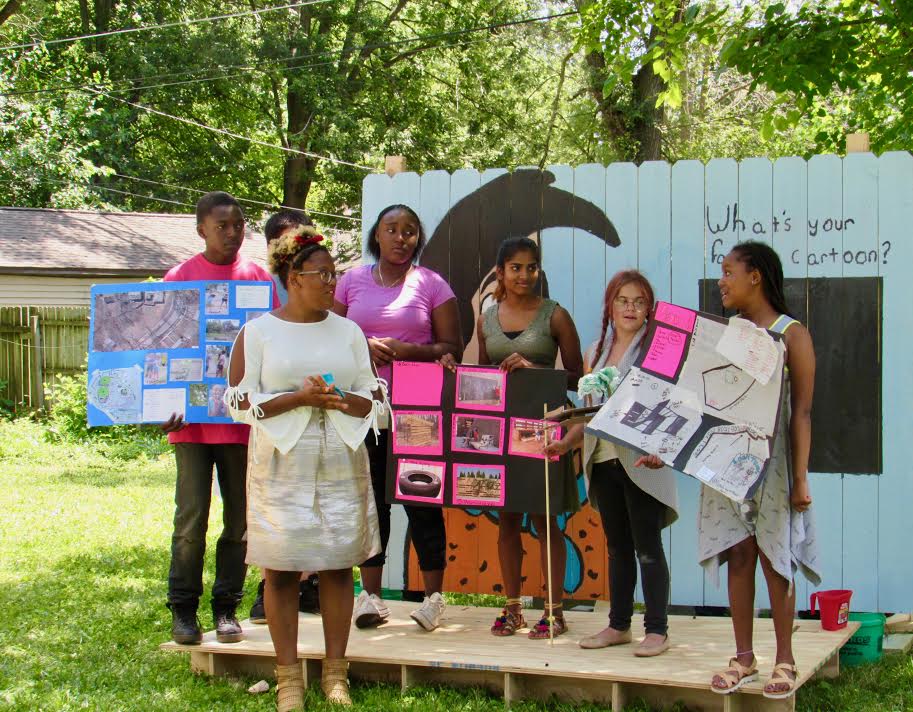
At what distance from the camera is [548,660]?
455 centimetres

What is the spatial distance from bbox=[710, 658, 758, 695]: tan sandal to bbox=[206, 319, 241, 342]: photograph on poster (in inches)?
108

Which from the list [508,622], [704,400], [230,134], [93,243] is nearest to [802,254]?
[704,400]

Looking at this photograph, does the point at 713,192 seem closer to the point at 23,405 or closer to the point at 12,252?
the point at 23,405

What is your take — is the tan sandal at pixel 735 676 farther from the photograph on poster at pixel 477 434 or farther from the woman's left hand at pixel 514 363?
the woman's left hand at pixel 514 363

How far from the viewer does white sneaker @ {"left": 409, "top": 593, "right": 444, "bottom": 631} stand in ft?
16.9

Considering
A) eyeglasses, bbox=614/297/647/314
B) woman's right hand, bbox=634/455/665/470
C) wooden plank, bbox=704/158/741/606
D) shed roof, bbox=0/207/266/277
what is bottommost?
woman's right hand, bbox=634/455/665/470

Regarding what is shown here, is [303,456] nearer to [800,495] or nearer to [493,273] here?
[800,495]

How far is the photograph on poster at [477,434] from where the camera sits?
5.18 m

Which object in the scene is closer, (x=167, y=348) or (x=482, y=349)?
(x=167, y=348)

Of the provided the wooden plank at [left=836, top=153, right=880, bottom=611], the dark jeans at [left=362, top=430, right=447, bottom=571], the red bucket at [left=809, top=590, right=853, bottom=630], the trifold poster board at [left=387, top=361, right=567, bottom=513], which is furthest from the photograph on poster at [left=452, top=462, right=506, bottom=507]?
the wooden plank at [left=836, top=153, right=880, bottom=611]

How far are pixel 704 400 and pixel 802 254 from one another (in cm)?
175

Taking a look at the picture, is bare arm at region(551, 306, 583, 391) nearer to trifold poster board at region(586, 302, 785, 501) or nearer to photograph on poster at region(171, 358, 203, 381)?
trifold poster board at region(586, 302, 785, 501)

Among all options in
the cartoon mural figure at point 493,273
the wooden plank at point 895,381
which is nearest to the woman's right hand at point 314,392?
the cartoon mural figure at point 493,273

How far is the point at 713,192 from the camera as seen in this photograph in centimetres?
579
